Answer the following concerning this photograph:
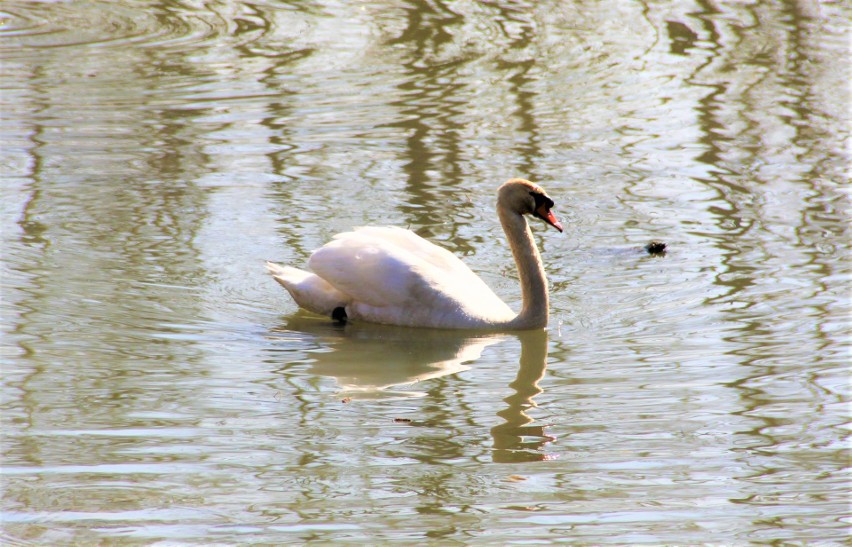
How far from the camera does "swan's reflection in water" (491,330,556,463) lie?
19.1ft

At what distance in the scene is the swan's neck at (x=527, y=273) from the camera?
770cm

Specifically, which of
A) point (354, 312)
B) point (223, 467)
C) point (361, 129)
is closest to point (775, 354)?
point (354, 312)

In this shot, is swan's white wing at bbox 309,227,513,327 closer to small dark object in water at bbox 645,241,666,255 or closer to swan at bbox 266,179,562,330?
swan at bbox 266,179,562,330

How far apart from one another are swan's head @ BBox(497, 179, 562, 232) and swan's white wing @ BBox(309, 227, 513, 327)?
456 millimetres

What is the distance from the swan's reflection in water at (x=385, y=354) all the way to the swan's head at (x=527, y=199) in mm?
730

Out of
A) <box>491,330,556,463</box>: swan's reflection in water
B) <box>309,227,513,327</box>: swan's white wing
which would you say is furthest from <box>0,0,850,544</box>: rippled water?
<box>309,227,513,327</box>: swan's white wing

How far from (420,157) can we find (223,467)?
570 centimetres

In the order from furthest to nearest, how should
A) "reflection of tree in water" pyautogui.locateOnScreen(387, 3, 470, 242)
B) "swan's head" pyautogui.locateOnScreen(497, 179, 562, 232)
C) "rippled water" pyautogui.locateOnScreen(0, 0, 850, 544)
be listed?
1. "reflection of tree in water" pyautogui.locateOnScreen(387, 3, 470, 242)
2. "swan's head" pyautogui.locateOnScreen(497, 179, 562, 232)
3. "rippled water" pyautogui.locateOnScreen(0, 0, 850, 544)

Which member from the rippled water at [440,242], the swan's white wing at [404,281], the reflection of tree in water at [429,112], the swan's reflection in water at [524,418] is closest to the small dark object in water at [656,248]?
the rippled water at [440,242]

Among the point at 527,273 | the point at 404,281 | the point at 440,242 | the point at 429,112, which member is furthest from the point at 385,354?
the point at 429,112

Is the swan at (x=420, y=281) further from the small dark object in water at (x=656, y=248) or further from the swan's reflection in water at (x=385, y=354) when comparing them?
the small dark object in water at (x=656, y=248)

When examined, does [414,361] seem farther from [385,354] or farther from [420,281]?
[420,281]

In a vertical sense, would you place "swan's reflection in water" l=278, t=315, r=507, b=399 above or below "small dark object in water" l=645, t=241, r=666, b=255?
below

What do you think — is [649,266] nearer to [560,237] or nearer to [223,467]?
[560,237]
